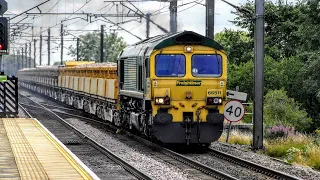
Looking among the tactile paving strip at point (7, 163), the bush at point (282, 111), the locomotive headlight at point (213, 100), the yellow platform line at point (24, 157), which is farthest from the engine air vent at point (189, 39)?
→ the bush at point (282, 111)

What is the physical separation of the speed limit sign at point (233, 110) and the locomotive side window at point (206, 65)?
1.77 metres

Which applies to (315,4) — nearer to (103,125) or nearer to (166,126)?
(103,125)

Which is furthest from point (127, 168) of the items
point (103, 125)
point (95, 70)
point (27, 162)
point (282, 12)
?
point (282, 12)

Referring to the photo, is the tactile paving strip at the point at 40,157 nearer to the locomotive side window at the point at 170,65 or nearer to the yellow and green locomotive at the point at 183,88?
the yellow and green locomotive at the point at 183,88

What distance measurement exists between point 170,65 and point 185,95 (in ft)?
3.24

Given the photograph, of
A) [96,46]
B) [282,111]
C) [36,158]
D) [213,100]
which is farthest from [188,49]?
[96,46]

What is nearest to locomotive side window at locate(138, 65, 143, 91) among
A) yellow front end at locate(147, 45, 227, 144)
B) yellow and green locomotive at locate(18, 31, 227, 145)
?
yellow and green locomotive at locate(18, 31, 227, 145)

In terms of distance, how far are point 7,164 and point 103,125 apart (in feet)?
52.5

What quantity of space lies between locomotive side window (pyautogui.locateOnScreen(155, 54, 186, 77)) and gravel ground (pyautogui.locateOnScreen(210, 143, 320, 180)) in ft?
9.19

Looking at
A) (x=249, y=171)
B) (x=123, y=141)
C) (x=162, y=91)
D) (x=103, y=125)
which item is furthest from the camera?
(x=103, y=125)

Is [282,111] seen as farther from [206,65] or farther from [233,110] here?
[206,65]

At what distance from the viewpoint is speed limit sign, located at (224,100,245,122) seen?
19844 mm

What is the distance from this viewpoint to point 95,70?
32844 mm

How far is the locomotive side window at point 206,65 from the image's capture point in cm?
1841
